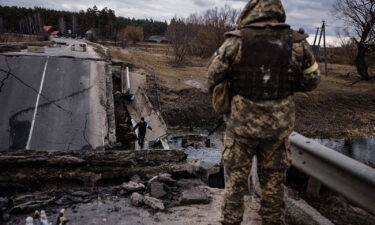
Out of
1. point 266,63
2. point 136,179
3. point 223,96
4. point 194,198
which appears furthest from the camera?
point 136,179

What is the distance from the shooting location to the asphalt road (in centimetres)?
617

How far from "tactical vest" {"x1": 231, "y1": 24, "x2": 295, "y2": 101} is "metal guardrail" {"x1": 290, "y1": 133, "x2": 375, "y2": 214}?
0.67m

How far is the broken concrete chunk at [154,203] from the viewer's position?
324 cm

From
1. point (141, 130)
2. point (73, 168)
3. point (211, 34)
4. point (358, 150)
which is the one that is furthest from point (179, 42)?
point (73, 168)

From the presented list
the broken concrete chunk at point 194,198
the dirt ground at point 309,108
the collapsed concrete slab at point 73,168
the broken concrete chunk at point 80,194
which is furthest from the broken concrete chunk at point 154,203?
the dirt ground at point 309,108

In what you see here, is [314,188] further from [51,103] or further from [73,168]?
[51,103]

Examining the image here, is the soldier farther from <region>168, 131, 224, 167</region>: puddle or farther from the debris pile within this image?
<region>168, 131, 224, 167</region>: puddle

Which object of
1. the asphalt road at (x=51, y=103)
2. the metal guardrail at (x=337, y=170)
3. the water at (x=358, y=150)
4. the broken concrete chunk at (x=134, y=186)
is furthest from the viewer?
the water at (x=358, y=150)

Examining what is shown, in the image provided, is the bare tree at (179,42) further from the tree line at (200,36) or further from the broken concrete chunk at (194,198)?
the broken concrete chunk at (194,198)

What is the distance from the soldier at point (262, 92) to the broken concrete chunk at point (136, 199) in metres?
0.91

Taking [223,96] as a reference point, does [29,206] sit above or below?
below

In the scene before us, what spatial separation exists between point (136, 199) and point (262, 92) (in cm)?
163

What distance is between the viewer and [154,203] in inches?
129

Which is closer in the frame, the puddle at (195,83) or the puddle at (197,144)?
the puddle at (197,144)
